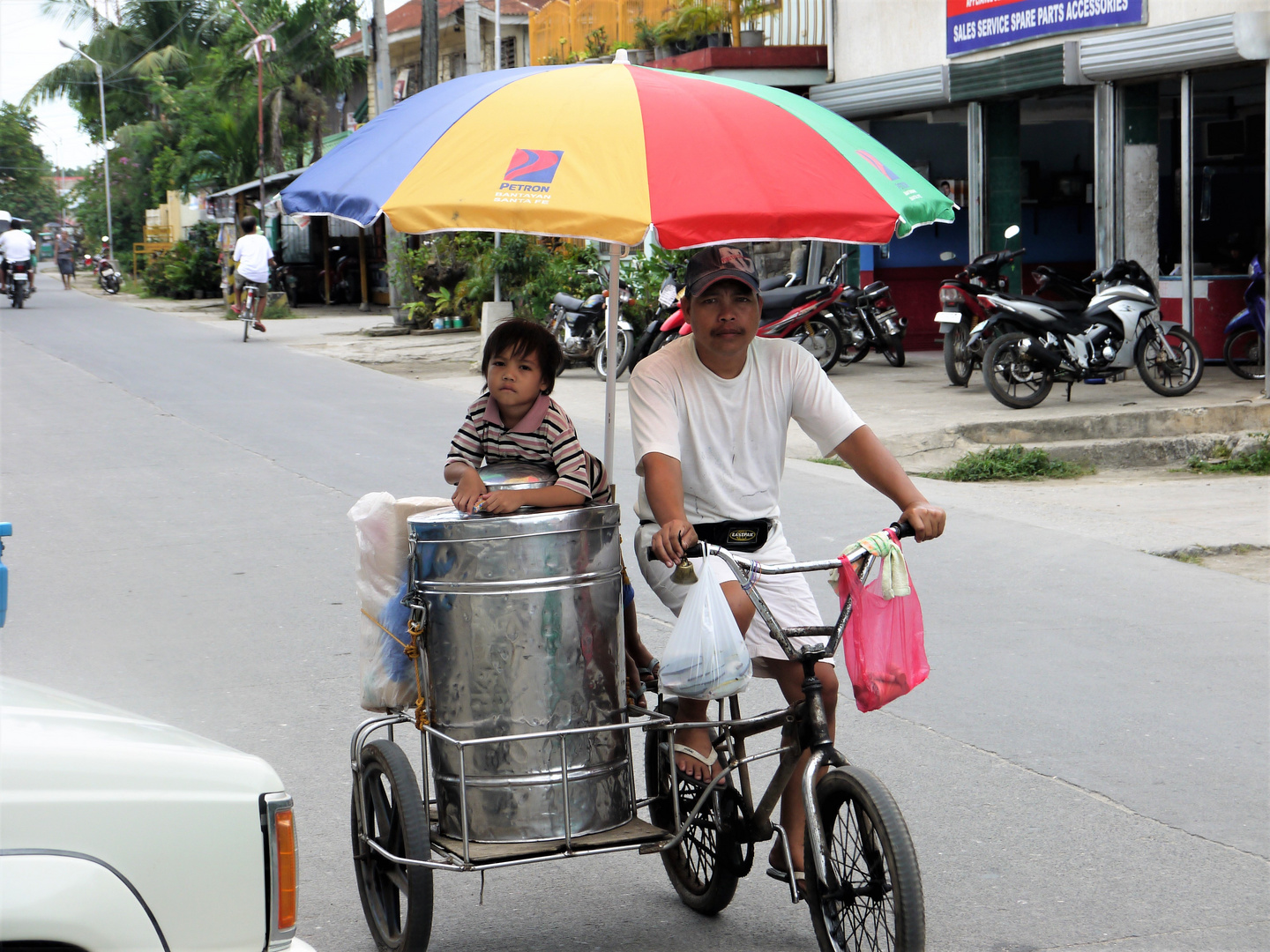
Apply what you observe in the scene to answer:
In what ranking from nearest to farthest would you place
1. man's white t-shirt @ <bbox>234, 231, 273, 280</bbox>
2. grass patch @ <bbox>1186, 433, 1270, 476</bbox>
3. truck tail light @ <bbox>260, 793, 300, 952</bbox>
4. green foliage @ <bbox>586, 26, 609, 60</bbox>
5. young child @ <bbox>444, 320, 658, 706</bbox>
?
truck tail light @ <bbox>260, 793, 300, 952</bbox>, young child @ <bbox>444, 320, 658, 706</bbox>, grass patch @ <bbox>1186, 433, 1270, 476</bbox>, green foliage @ <bbox>586, 26, 609, 60</bbox>, man's white t-shirt @ <bbox>234, 231, 273, 280</bbox>

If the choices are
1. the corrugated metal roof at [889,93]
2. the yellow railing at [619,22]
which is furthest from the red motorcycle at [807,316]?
the yellow railing at [619,22]

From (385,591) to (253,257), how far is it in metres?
19.4

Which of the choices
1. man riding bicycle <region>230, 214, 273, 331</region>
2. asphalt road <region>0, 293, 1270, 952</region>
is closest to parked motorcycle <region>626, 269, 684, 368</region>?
asphalt road <region>0, 293, 1270, 952</region>

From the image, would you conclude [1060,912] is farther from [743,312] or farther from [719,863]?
[743,312]

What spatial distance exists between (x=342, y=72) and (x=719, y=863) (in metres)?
36.4

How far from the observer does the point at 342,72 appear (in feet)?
122

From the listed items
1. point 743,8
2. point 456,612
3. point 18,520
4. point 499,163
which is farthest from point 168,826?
point 743,8

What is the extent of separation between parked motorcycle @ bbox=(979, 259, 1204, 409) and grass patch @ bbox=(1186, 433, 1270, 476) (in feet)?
5.60

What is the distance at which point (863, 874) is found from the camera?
311 centimetres

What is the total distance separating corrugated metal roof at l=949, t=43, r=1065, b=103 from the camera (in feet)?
45.2

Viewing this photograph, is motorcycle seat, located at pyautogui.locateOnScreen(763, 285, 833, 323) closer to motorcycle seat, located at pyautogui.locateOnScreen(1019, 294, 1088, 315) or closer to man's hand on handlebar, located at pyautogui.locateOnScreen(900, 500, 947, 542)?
motorcycle seat, located at pyautogui.locateOnScreen(1019, 294, 1088, 315)

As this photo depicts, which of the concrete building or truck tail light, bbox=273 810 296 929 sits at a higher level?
the concrete building

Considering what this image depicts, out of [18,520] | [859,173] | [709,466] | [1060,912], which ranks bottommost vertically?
[1060,912]

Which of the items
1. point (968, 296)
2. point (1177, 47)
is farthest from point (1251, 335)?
point (1177, 47)
